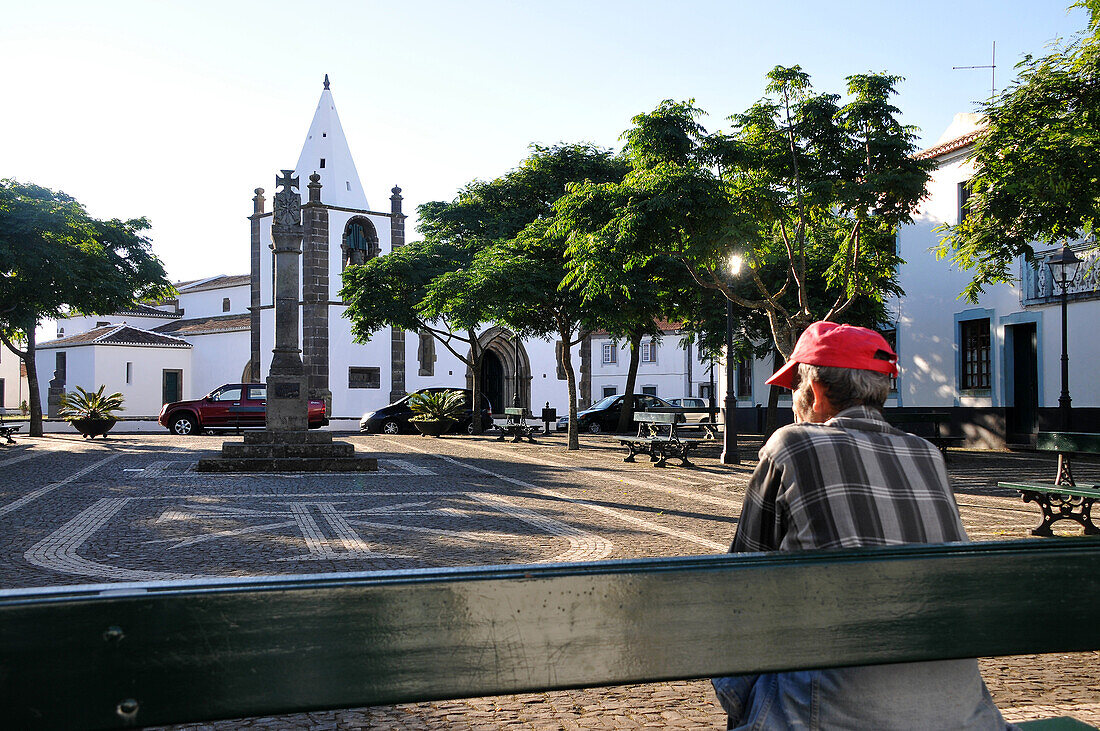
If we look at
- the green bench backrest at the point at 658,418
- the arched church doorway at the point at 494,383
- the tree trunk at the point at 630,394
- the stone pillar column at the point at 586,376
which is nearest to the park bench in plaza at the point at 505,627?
the green bench backrest at the point at 658,418

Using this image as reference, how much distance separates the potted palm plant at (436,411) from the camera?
31250 millimetres

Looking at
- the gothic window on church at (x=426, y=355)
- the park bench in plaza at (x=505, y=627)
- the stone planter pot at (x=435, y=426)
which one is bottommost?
the stone planter pot at (x=435, y=426)

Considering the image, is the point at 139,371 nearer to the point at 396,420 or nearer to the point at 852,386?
the point at 396,420

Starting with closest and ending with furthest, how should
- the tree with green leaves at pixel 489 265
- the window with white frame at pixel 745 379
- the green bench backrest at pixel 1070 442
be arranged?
the green bench backrest at pixel 1070 442
the tree with green leaves at pixel 489 265
the window with white frame at pixel 745 379

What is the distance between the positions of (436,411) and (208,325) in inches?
1122

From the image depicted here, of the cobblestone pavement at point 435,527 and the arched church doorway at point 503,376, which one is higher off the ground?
the arched church doorway at point 503,376

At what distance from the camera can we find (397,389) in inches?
1876

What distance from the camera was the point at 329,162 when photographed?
48219 mm

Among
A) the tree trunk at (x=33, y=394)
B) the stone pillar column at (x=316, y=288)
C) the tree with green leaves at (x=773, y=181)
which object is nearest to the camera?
the tree with green leaves at (x=773, y=181)

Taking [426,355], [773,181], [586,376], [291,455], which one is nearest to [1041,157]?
[773,181]

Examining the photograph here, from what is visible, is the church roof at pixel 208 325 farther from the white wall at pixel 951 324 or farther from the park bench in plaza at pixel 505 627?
the park bench in plaza at pixel 505 627

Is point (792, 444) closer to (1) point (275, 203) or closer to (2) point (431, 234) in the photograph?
(1) point (275, 203)

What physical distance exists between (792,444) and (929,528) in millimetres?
350

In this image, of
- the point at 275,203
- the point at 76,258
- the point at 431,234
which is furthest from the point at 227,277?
the point at 275,203
